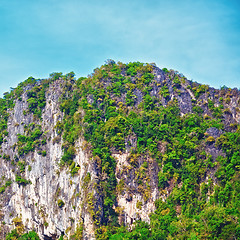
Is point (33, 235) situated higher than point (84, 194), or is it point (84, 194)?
point (84, 194)

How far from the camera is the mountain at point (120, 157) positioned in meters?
46.9

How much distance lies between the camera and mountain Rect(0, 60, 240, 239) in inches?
1847

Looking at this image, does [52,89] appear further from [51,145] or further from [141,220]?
[141,220]

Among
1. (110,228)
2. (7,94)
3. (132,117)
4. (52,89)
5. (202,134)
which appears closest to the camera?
(110,228)

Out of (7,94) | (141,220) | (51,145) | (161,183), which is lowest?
(141,220)

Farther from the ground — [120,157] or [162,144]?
[162,144]

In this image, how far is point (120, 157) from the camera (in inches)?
2064

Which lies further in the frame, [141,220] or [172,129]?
[172,129]

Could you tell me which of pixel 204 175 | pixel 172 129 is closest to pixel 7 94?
pixel 172 129

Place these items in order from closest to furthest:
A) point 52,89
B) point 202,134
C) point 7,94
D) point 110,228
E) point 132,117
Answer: point 110,228, point 202,134, point 132,117, point 52,89, point 7,94

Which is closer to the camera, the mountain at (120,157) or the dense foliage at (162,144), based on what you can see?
the dense foliage at (162,144)

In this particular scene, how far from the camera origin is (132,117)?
56281 millimetres

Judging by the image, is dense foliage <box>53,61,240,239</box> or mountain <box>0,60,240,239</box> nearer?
dense foliage <box>53,61,240,239</box>

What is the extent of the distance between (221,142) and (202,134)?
3.24 m
